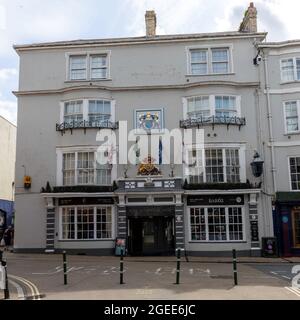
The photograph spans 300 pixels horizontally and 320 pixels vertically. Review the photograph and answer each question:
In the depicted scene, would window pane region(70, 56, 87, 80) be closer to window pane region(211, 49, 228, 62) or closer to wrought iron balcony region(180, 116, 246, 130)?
wrought iron balcony region(180, 116, 246, 130)

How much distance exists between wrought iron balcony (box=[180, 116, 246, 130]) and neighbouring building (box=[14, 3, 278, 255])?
6 centimetres

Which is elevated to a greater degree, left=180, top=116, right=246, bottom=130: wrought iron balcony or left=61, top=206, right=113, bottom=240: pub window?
left=180, top=116, right=246, bottom=130: wrought iron balcony

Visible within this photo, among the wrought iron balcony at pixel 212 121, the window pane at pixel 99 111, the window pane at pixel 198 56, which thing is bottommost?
the wrought iron balcony at pixel 212 121

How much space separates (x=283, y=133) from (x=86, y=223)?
1210 centimetres

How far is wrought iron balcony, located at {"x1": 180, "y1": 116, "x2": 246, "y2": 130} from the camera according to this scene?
918 inches

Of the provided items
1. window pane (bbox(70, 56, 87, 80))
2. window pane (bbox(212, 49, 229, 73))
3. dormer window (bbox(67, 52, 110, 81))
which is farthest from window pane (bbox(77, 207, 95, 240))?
window pane (bbox(212, 49, 229, 73))

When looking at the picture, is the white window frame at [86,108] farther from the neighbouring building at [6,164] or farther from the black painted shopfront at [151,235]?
the neighbouring building at [6,164]

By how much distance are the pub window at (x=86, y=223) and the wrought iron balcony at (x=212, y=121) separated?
21.2ft

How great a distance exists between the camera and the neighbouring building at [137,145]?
903 inches

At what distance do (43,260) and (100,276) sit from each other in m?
6.88

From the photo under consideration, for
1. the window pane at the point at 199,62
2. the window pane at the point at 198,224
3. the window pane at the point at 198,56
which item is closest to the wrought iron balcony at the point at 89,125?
the window pane at the point at 199,62

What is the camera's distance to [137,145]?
23750mm

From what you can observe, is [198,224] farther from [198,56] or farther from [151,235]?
[198,56]
